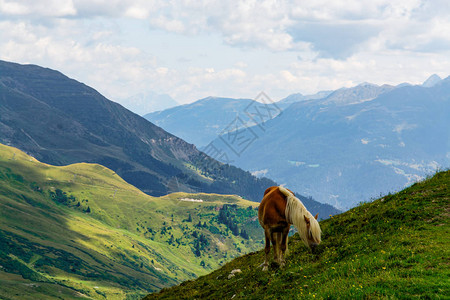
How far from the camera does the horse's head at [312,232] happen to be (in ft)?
69.8

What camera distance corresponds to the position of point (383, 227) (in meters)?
23.6

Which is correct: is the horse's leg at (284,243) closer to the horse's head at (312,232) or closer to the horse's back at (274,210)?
the horse's back at (274,210)

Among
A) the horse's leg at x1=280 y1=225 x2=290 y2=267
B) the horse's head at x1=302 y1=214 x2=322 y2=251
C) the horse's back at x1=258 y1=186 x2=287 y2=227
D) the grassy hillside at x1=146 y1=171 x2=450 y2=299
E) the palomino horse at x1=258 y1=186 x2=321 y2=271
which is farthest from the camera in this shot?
the horse's leg at x1=280 y1=225 x2=290 y2=267

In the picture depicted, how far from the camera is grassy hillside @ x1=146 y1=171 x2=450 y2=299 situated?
1542 cm

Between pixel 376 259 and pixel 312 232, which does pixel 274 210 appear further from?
pixel 376 259

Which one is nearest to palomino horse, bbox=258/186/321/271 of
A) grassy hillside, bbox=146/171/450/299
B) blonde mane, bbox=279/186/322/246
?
blonde mane, bbox=279/186/322/246

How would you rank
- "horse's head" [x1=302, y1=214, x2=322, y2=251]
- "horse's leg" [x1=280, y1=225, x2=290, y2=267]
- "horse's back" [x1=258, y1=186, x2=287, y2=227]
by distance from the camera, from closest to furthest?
"horse's head" [x1=302, y1=214, x2=322, y2=251]
"horse's back" [x1=258, y1=186, x2=287, y2=227]
"horse's leg" [x1=280, y1=225, x2=290, y2=267]

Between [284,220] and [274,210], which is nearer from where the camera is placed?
[284,220]

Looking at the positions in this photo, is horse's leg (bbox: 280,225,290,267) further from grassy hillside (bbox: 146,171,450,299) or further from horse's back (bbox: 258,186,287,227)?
horse's back (bbox: 258,186,287,227)

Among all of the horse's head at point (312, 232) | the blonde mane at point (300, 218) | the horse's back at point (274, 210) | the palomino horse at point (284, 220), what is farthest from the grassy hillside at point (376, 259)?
the horse's back at point (274, 210)

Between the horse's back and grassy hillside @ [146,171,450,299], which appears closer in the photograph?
grassy hillside @ [146,171,450,299]

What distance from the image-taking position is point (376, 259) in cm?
1844

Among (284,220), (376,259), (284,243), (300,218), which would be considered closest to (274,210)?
(284,220)

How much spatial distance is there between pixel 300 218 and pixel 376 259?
427 cm
